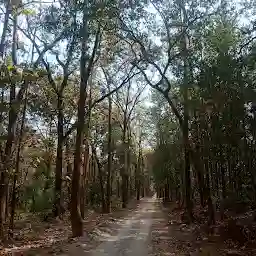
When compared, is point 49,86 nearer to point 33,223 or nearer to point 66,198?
point 33,223

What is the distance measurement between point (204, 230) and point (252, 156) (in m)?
4.34

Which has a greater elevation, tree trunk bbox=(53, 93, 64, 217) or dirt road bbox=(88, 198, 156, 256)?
tree trunk bbox=(53, 93, 64, 217)

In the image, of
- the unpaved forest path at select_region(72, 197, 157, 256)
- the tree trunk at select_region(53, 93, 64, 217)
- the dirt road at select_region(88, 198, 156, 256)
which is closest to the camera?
the unpaved forest path at select_region(72, 197, 157, 256)

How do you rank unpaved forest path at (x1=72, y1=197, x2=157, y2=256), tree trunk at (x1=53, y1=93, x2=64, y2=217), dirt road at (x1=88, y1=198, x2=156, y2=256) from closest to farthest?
unpaved forest path at (x1=72, y1=197, x2=157, y2=256)
dirt road at (x1=88, y1=198, x2=156, y2=256)
tree trunk at (x1=53, y1=93, x2=64, y2=217)

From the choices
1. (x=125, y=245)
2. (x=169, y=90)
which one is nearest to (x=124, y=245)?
(x=125, y=245)

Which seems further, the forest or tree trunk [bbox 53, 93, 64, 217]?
tree trunk [bbox 53, 93, 64, 217]

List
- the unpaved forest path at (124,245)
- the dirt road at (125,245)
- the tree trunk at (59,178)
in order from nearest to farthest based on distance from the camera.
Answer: the unpaved forest path at (124,245) → the dirt road at (125,245) → the tree trunk at (59,178)

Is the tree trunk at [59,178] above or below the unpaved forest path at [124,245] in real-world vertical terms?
above

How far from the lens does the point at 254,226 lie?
1558 centimetres

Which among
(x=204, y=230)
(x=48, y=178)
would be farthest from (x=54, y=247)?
(x=48, y=178)

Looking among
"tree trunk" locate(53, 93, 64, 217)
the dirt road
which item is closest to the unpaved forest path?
→ the dirt road

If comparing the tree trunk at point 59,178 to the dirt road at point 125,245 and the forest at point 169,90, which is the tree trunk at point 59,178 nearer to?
the forest at point 169,90

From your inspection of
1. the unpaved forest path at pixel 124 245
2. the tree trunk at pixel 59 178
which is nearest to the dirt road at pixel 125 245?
the unpaved forest path at pixel 124 245

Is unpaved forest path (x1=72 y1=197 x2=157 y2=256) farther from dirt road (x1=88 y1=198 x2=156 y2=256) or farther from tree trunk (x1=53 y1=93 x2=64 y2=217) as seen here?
tree trunk (x1=53 y1=93 x2=64 y2=217)
